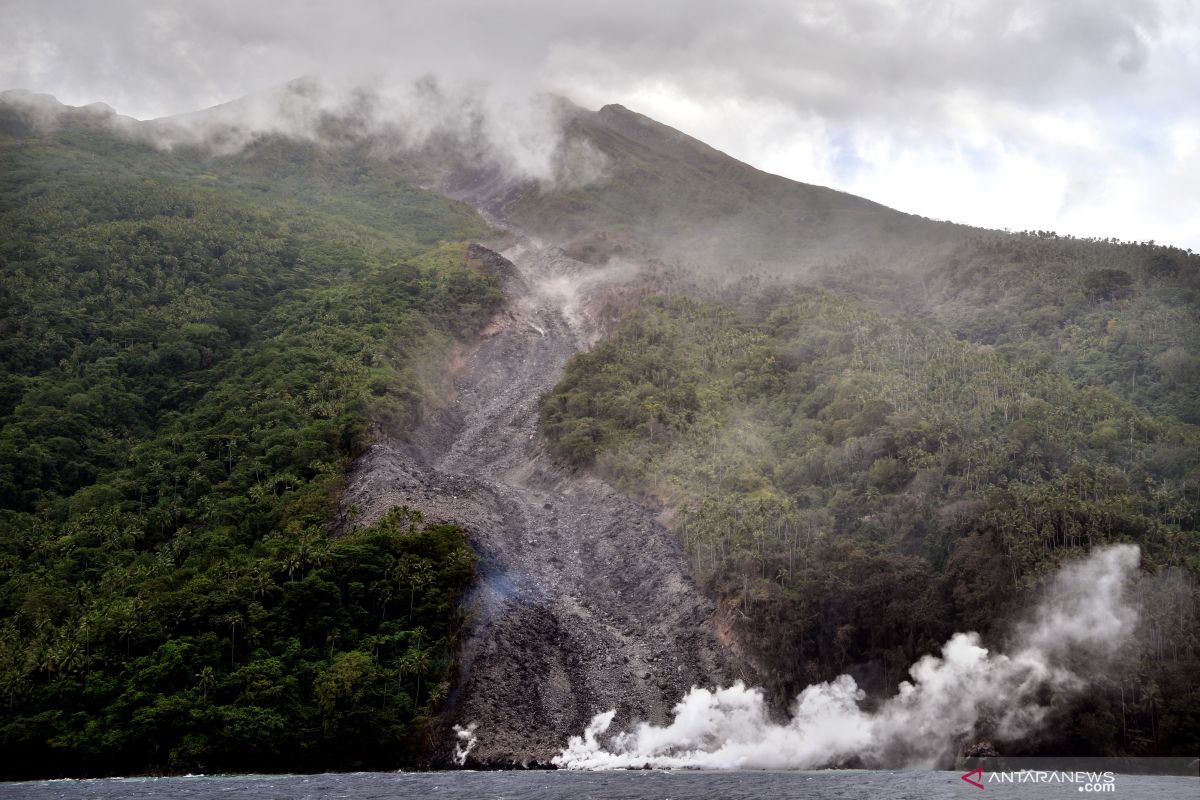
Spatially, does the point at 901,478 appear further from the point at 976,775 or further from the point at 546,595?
the point at 546,595

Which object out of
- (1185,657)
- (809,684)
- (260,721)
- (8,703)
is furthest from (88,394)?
(1185,657)

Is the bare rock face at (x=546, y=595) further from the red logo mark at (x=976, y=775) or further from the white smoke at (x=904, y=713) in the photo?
the red logo mark at (x=976, y=775)

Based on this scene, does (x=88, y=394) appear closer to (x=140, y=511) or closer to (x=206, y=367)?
(x=206, y=367)

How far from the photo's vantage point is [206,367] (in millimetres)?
192875

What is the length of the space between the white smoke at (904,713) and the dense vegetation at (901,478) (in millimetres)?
2669

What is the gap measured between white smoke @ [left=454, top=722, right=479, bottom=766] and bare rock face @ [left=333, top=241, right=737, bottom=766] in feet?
1.72

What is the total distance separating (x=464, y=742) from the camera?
107000 millimetres

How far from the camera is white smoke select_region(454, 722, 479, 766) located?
347 ft

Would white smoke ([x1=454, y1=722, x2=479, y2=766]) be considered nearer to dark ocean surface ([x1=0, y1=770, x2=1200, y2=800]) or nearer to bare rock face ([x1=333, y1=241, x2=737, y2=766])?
bare rock face ([x1=333, y1=241, x2=737, y2=766])

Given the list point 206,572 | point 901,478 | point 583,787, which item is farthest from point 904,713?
point 206,572

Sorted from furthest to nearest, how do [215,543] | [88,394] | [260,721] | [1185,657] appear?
[88,394], [215,543], [1185,657], [260,721]

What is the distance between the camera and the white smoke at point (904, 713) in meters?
108

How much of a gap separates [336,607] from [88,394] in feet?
266

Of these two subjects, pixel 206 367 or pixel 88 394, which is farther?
pixel 206 367
